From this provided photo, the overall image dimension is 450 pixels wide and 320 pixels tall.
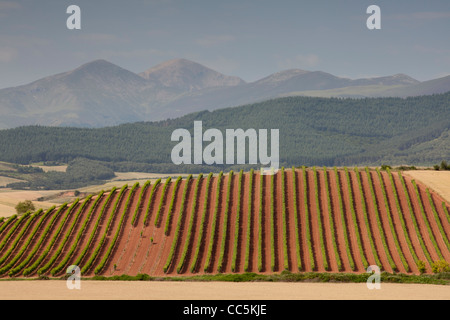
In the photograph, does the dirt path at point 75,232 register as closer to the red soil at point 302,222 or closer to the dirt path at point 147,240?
the dirt path at point 147,240

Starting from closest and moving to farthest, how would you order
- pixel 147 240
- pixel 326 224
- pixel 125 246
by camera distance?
pixel 125 246, pixel 147 240, pixel 326 224

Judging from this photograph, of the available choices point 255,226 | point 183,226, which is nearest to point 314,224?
point 255,226

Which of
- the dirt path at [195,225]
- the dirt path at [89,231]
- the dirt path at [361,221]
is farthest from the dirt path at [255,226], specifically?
the dirt path at [89,231]

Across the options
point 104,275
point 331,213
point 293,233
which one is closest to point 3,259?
point 104,275

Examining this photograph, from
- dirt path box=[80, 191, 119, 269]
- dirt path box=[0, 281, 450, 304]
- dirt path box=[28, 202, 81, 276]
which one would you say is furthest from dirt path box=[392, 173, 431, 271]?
dirt path box=[28, 202, 81, 276]

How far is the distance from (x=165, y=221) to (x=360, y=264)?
27.0 m

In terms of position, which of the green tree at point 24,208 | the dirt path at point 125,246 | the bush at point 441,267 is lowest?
the bush at point 441,267

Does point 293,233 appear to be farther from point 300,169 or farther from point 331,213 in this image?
point 300,169

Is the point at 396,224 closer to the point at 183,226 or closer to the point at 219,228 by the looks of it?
the point at 219,228

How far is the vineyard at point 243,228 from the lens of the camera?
255 feet

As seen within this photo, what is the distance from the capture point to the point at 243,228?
282 feet

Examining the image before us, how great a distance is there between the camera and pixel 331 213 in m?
88.8
